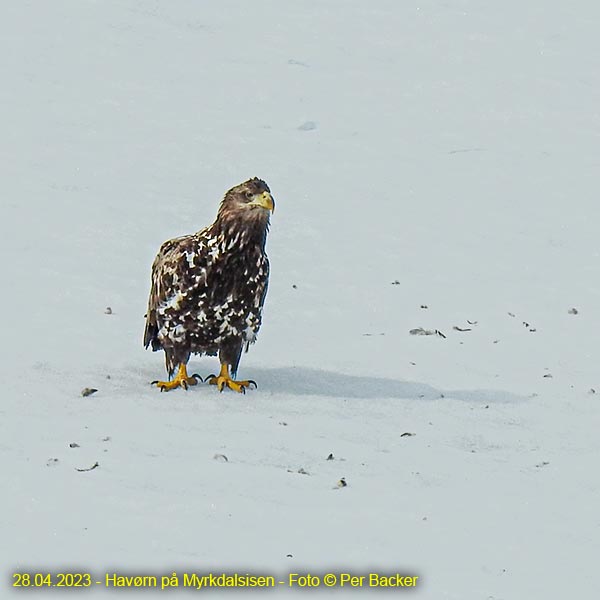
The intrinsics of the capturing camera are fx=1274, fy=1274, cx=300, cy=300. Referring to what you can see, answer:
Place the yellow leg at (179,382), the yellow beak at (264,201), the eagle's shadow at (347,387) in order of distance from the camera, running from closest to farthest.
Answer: the yellow beak at (264,201)
the yellow leg at (179,382)
the eagle's shadow at (347,387)

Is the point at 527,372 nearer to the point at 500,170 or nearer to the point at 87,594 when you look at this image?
the point at 87,594

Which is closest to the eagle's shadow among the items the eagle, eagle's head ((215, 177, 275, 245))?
the eagle

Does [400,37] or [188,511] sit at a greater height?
[400,37]

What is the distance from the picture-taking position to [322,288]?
11.4 meters

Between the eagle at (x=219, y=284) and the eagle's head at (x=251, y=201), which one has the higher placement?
the eagle's head at (x=251, y=201)

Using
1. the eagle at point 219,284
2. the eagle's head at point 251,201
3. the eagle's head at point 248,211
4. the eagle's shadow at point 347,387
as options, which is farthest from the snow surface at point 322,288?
the eagle's head at point 251,201

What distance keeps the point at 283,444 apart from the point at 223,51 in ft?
38.7

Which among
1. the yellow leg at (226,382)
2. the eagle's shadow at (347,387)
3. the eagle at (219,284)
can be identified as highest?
the eagle at (219,284)

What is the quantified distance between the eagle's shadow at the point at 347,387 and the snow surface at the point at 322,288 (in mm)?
32

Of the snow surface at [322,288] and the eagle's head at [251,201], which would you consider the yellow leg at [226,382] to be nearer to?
the snow surface at [322,288]

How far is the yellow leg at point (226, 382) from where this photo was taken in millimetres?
8406

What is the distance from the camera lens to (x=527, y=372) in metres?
9.45

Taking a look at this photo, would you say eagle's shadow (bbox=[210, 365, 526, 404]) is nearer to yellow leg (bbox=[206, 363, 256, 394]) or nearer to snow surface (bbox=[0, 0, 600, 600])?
snow surface (bbox=[0, 0, 600, 600])

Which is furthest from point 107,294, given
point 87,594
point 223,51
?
point 223,51
